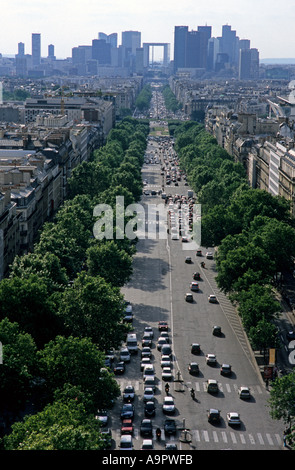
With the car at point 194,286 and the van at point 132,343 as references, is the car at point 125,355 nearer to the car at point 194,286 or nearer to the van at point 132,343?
the van at point 132,343

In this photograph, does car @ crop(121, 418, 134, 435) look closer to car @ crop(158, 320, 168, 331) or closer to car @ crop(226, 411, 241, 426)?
car @ crop(226, 411, 241, 426)

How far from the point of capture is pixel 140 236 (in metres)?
136

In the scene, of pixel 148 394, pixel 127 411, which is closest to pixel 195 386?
pixel 148 394

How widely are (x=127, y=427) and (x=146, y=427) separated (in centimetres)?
157

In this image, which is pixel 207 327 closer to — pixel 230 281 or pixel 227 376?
pixel 230 281

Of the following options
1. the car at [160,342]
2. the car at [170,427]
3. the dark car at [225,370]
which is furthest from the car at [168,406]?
the car at [160,342]

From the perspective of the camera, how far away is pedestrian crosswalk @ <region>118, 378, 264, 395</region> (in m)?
70.6

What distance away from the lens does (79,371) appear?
191 feet

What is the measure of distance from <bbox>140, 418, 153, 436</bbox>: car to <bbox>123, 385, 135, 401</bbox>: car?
17.1 feet

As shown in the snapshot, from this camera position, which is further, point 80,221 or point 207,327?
point 80,221

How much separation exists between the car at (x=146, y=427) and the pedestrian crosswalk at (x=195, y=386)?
812 cm

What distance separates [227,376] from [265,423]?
10461 millimetres

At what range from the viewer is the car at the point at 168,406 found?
65375mm
